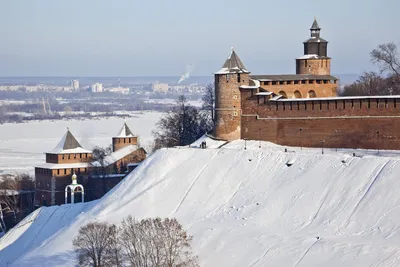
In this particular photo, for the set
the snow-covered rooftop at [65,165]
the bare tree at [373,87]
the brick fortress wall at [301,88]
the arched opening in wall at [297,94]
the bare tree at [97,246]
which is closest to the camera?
the bare tree at [97,246]

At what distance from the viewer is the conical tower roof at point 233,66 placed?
41906mm

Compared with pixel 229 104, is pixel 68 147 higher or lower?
lower

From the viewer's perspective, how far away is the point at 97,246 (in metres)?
32.8

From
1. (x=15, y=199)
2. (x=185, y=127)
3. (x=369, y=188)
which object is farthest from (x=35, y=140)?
(x=369, y=188)

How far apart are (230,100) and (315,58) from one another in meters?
6.99

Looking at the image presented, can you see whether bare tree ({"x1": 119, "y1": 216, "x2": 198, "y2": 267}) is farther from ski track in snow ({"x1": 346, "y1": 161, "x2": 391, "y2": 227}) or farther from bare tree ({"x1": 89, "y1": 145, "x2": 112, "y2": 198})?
bare tree ({"x1": 89, "y1": 145, "x2": 112, "y2": 198})

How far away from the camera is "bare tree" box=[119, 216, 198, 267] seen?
30547 mm

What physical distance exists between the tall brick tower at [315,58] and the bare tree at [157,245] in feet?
55.3

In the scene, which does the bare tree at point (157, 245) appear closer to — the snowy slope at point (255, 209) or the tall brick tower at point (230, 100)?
the snowy slope at point (255, 209)

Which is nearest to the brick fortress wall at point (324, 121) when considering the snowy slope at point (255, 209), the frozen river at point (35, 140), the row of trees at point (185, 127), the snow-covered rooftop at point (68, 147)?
the snowy slope at point (255, 209)


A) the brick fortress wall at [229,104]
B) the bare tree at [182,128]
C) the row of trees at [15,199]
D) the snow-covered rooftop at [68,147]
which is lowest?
the row of trees at [15,199]

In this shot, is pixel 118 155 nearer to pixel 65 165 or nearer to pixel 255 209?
pixel 65 165

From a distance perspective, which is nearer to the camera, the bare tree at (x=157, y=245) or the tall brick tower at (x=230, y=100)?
the bare tree at (x=157, y=245)

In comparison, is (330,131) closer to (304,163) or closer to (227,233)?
(304,163)
